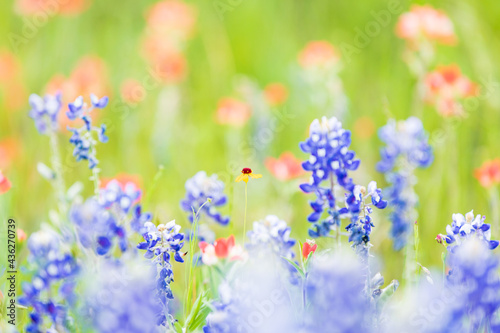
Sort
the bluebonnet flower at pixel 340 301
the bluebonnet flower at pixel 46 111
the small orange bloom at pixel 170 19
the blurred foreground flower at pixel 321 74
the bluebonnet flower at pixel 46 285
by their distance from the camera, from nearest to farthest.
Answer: the bluebonnet flower at pixel 340 301 < the bluebonnet flower at pixel 46 285 < the bluebonnet flower at pixel 46 111 < the blurred foreground flower at pixel 321 74 < the small orange bloom at pixel 170 19

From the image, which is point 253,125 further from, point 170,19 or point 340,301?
point 340,301

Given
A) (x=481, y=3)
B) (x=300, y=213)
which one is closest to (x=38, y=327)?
(x=300, y=213)

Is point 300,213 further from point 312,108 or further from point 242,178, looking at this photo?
point 242,178

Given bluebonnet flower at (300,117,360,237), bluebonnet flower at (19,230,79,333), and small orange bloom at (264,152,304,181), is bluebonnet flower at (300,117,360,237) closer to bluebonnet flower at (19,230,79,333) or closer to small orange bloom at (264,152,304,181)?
bluebonnet flower at (19,230,79,333)

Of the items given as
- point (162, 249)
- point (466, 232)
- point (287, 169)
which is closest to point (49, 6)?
point (287, 169)

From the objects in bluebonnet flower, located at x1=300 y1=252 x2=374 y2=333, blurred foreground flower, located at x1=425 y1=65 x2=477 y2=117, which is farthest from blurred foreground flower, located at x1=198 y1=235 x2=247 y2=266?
blurred foreground flower, located at x1=425 y1=65 x2=477 y2=117

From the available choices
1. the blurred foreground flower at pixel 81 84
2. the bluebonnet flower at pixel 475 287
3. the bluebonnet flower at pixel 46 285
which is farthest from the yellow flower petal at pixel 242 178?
the blurred foreground flower at pixel 81 84

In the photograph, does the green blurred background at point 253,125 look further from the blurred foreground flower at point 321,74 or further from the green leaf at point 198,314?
the green leaf at point 198,314
